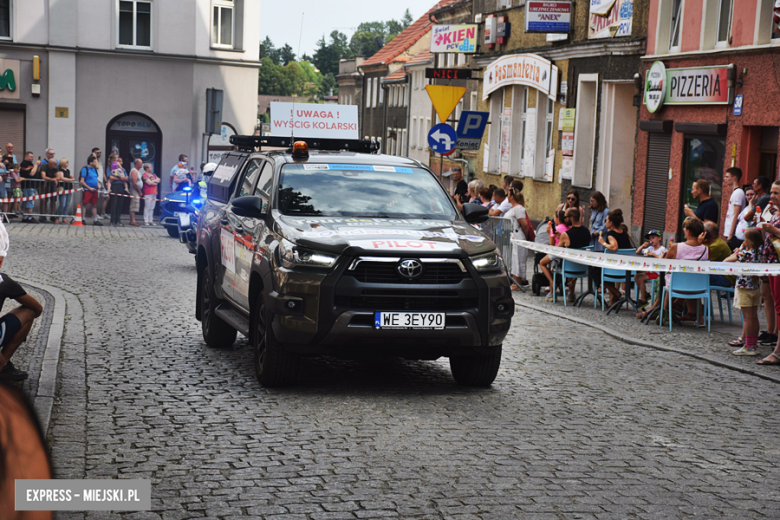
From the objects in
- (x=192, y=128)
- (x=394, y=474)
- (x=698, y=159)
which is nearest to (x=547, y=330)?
(x=394, y=474)

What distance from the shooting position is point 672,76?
73.5 feet

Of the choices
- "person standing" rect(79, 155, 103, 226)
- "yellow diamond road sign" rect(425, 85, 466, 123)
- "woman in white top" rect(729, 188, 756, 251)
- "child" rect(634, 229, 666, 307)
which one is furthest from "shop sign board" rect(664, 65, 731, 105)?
"person standing" rect(79, 155, 103, 226)

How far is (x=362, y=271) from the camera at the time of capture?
8.30 m

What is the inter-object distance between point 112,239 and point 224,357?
52.9ft

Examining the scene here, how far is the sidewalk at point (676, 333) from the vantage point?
1120 cm

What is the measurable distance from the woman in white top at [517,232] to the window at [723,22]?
5.52 meters

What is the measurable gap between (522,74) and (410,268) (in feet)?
78.8

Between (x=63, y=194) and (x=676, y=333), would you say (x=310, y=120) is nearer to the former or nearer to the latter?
(x=676, y=333)

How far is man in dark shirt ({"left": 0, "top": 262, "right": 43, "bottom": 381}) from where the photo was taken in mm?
8680

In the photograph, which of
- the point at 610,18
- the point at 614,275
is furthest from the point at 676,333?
the point at 610,18

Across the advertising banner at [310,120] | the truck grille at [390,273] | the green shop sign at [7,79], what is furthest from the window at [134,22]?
the truck grille at [390,273]

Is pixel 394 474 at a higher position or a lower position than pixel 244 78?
lower

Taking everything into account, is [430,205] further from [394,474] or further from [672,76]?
[672,76]

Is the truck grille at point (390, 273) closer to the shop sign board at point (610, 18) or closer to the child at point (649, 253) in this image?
the child at point (649, 253)
